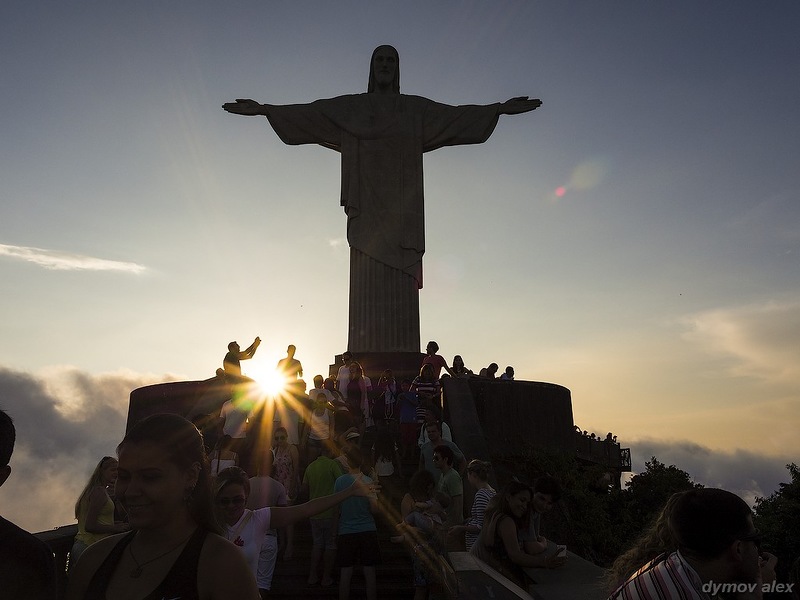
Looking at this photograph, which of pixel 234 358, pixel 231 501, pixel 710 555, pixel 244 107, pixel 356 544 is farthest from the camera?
pixel 244 107

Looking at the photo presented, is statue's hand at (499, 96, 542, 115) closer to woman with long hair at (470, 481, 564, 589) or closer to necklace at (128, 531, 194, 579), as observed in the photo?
woman with long hair at (470, 481, 564, 589)

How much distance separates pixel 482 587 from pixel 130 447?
213cm

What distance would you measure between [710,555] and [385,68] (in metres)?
14.5

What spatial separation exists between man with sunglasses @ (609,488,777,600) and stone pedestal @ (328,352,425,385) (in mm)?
10632

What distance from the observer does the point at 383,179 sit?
14.8 m

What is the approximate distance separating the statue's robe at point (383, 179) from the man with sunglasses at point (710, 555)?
11446 millimetres

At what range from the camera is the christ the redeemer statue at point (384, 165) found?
14062 mm

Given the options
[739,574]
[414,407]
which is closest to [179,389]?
[414,407]

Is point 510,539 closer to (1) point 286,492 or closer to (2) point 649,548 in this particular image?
(2) point 649,548

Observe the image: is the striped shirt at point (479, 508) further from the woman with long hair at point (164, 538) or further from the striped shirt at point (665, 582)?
A: the woman with long hair at point (164, 538)

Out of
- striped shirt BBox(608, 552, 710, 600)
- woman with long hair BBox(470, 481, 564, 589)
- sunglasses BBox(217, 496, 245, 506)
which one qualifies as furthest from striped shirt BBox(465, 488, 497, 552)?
striped shirt BBox(608, 552, 710, 600)

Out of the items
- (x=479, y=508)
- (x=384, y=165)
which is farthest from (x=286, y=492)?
(x=384, y=165)

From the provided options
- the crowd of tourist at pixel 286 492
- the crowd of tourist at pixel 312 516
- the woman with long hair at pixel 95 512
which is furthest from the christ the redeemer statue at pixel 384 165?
the woman with long hair at pixel 95 512

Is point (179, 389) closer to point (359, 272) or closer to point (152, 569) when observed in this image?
point (359, 272)
